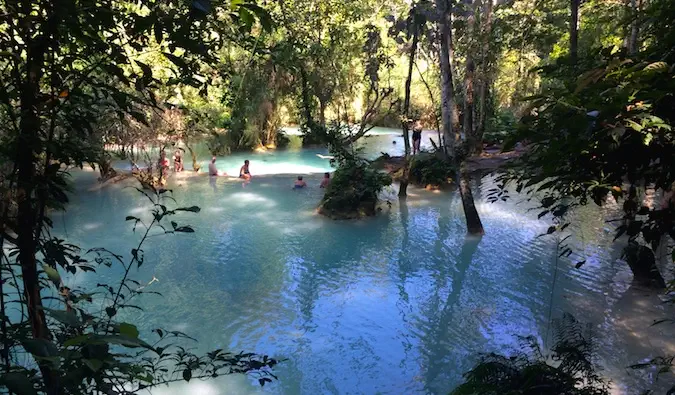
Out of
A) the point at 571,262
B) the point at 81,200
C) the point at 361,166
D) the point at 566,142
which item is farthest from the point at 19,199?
the point at 81,200

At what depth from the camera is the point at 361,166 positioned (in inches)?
480

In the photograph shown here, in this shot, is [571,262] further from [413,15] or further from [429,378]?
[413,15]

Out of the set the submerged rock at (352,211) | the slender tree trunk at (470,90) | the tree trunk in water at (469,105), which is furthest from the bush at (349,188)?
the tree trunk in water at (469,105)

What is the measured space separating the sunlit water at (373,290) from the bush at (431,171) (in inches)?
66.8

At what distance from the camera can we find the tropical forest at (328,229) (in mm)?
1590

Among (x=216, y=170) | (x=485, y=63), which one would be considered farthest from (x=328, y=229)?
(x=485, y=63)

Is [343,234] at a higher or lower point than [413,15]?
lower

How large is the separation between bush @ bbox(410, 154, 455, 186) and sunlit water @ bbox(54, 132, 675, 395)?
1.70 m

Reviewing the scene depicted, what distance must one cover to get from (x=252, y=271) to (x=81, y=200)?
736 centimetres

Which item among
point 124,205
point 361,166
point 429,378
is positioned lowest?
point 429,378

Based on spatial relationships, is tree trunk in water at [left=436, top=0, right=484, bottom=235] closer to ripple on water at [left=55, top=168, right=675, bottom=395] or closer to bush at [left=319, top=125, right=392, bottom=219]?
ripple on water at [left=55, top=168, right=675, bottom=395]

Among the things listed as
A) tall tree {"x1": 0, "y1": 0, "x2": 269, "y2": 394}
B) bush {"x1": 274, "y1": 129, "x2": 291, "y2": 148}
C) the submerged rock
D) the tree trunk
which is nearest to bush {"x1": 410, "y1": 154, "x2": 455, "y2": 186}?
the submerged rock

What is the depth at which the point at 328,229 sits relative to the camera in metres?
11.1

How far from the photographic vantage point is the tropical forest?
1.59 meters
